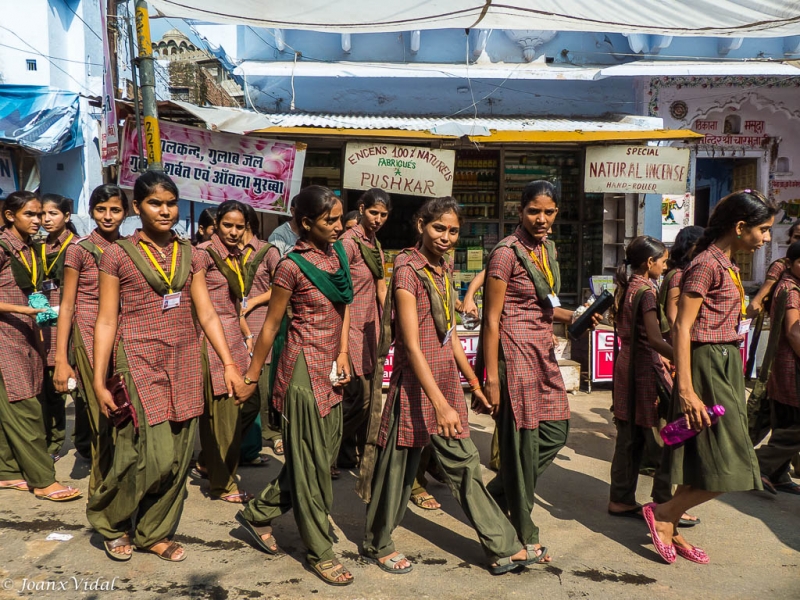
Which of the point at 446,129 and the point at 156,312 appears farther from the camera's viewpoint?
the point at 446,129

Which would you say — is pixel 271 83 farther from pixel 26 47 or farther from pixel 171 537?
pixel 171 537

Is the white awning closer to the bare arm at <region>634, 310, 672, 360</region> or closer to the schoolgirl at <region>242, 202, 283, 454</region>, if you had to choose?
the schoolgirl at <region>242, 202, 283, 454</region>

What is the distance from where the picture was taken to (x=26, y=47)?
12.0 m

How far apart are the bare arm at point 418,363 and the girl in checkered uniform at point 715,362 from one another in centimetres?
111

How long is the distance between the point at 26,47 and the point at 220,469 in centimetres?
1120

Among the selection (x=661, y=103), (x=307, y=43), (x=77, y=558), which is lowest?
(x=77, y=558)

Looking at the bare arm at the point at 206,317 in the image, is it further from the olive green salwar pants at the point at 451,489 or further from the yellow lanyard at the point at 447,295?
the yellow lanyard at the point at 447,295

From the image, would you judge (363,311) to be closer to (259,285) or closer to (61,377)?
(259,285)

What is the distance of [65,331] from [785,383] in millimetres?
4382

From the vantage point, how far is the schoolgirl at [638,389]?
3.89 metres

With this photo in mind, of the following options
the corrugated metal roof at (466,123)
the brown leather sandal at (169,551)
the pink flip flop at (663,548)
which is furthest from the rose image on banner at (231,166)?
the pink flip flop at (663,548)

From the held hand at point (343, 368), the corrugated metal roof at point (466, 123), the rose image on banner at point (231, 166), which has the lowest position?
the held hand at point (343, 368)

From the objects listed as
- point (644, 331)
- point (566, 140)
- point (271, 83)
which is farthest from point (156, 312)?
point (271, 83)

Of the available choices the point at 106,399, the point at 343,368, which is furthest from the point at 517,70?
the point at 106,399
